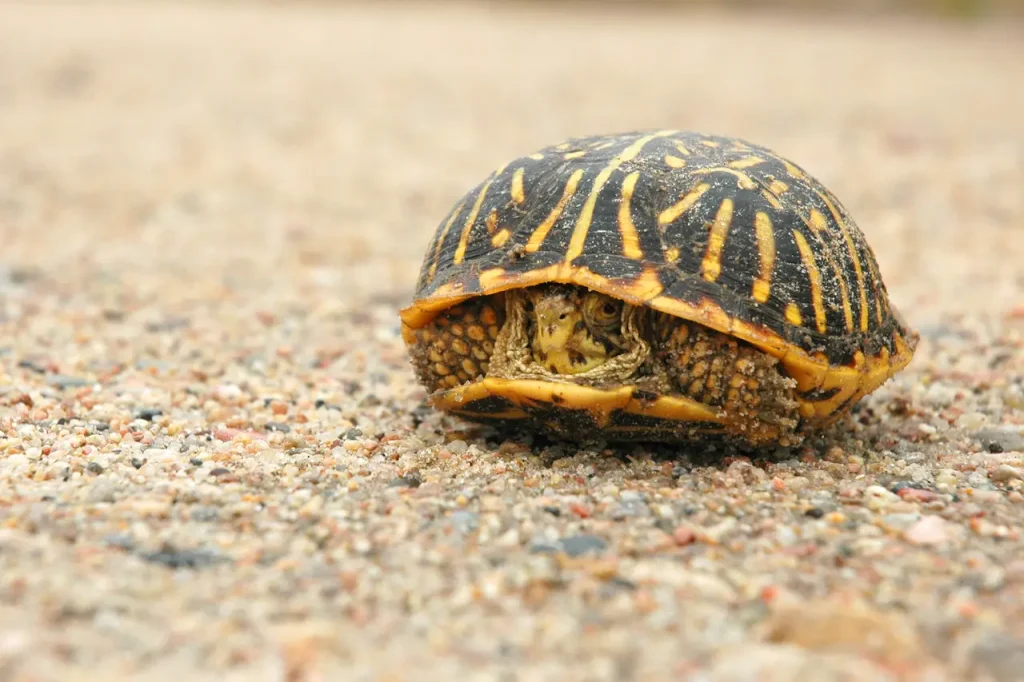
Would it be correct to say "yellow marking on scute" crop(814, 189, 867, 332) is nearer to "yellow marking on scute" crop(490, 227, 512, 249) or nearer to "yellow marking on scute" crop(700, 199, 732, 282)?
"yellow marking on scute" crop(700, 199, 732, 282)

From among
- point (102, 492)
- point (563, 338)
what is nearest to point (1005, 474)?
point (563, 338)

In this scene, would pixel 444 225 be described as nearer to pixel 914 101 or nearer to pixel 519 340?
pixel 519 340

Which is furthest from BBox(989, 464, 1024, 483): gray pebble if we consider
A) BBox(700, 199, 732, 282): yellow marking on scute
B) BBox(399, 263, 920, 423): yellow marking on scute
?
BBox(700, 199, 732, 282): yellow marking on scute

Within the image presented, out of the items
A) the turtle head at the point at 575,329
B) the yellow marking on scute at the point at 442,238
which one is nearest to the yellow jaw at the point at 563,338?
the turtle head at the point at 575,329

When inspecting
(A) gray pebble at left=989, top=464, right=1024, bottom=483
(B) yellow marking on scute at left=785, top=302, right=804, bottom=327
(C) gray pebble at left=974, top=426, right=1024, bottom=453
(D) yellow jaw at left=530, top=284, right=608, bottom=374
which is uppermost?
(B) yellow marking on scute at left=785, top=302, right=804, bottom=327

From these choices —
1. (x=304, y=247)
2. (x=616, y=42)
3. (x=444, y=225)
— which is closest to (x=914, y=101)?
(x=616, y=42)

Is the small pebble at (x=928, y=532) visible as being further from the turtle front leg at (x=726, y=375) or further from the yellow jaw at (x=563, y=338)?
the yellow jaw at (x=563, y=338)

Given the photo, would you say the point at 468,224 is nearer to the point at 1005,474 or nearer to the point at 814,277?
the point at 814,277
